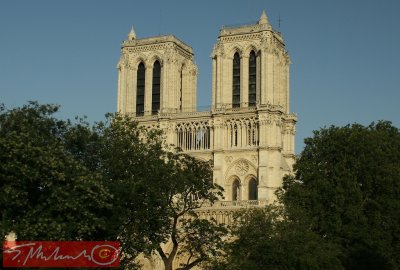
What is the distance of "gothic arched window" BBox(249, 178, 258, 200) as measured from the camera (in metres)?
77.3

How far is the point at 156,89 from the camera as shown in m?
84.1

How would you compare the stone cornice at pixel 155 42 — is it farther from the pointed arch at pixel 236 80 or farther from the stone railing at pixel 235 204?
the stone railing at pixel 235 204

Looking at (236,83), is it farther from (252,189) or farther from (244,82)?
(252,189)

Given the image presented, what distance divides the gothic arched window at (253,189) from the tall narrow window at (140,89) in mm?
14218

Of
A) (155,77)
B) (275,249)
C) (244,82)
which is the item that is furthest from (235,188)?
(275,249)

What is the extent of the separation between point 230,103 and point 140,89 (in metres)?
10.7

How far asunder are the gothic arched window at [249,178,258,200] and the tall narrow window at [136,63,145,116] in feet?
46.6

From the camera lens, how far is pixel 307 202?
2077 inches

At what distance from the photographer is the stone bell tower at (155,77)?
271 feet

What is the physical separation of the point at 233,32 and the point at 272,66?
5.82 meters

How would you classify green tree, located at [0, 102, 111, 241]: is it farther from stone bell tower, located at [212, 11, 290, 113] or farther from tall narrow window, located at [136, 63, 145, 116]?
tall narrow window, located at [136, 63, 145, 116]

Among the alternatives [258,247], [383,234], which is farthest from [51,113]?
[383,234]

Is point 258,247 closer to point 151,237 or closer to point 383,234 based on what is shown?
point 151,237
